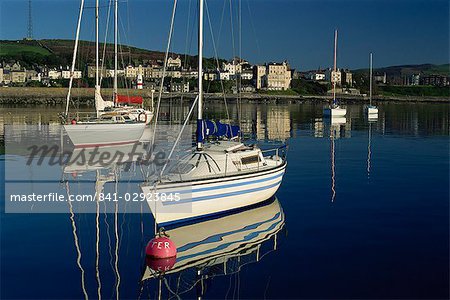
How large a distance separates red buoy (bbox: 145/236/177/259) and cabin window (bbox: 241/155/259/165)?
18.2 ft

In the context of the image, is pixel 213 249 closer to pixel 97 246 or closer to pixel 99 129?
pixel 97 246

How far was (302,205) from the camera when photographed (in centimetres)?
1958

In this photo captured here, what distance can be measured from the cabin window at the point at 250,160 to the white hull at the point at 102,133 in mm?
17533

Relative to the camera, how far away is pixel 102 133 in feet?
113

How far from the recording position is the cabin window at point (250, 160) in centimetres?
1831

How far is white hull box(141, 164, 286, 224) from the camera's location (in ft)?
50.7

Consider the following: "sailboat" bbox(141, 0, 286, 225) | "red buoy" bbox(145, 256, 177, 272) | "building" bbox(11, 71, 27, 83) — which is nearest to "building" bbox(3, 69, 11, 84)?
"building" bbox(11, 71, 27, 83)

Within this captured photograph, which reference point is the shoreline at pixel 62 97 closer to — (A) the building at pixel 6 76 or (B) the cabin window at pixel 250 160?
(A) the building at pixel 6 76

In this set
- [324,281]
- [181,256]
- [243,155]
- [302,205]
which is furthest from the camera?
[302,205]

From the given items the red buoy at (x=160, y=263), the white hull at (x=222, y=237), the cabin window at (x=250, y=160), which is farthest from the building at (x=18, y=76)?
the red buoy at (x=160, y=263)

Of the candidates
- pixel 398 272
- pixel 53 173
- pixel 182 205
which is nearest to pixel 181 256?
pixel 182 205

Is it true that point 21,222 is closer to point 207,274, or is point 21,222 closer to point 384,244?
point 207,274

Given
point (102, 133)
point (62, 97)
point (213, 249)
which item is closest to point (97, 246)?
point (213, 249)

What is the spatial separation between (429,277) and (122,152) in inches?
917
